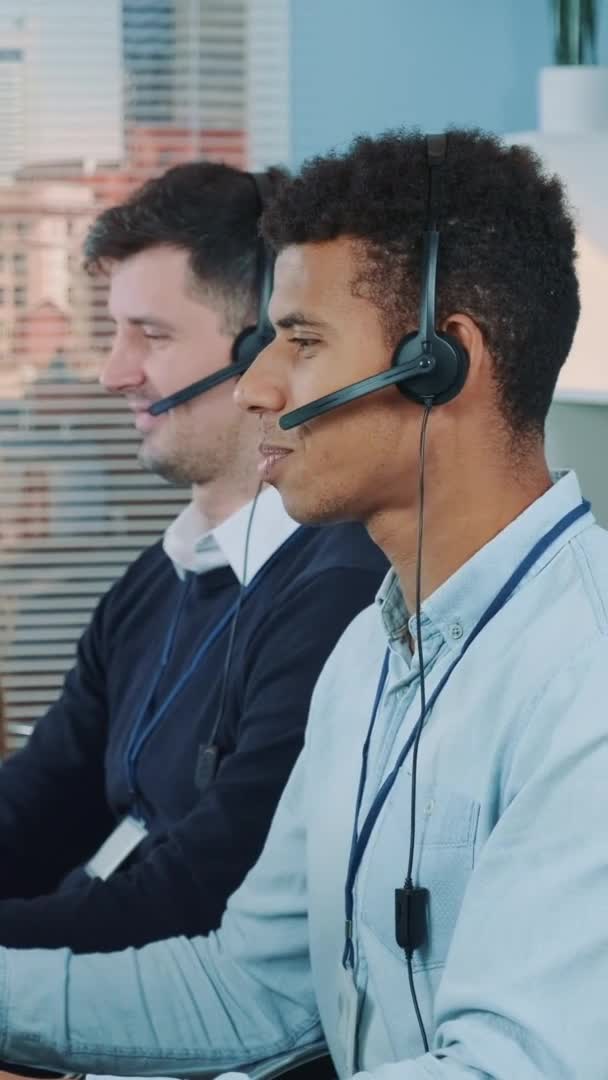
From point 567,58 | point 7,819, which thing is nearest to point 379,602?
point 7,819

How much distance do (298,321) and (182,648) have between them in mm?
741

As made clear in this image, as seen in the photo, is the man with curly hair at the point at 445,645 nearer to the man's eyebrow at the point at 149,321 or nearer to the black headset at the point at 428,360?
the black headset at the point at 428,360

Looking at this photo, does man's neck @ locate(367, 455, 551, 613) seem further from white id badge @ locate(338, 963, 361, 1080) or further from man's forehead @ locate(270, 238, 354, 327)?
white id badge @ locate(338, 963, 361, 1080)

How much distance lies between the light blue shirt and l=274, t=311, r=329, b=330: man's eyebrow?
0.67ft

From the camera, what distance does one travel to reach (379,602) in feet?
4.02

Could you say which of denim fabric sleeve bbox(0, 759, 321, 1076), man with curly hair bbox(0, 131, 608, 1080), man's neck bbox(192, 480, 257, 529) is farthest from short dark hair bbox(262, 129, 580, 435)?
man's neck bbox(192, 480, 257, 529)

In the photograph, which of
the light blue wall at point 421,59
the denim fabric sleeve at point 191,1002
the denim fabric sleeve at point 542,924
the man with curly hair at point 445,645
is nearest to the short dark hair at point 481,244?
the man with curly hair at point 445,645

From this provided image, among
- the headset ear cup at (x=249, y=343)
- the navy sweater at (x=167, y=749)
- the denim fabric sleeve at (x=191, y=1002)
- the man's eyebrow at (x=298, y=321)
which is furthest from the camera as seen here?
the headset ear cup at (x=249, y=343)

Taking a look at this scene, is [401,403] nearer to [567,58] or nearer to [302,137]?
[567,58]

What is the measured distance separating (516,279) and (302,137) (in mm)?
1948

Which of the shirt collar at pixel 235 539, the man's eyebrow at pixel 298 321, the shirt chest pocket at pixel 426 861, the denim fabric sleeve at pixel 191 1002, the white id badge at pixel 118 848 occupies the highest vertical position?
the man's eyebrow at pixel 298 321

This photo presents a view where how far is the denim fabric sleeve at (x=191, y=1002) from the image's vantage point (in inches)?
51.6

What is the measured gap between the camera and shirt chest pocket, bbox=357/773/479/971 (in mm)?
1059

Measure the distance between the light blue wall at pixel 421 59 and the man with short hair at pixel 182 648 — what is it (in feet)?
3.25
